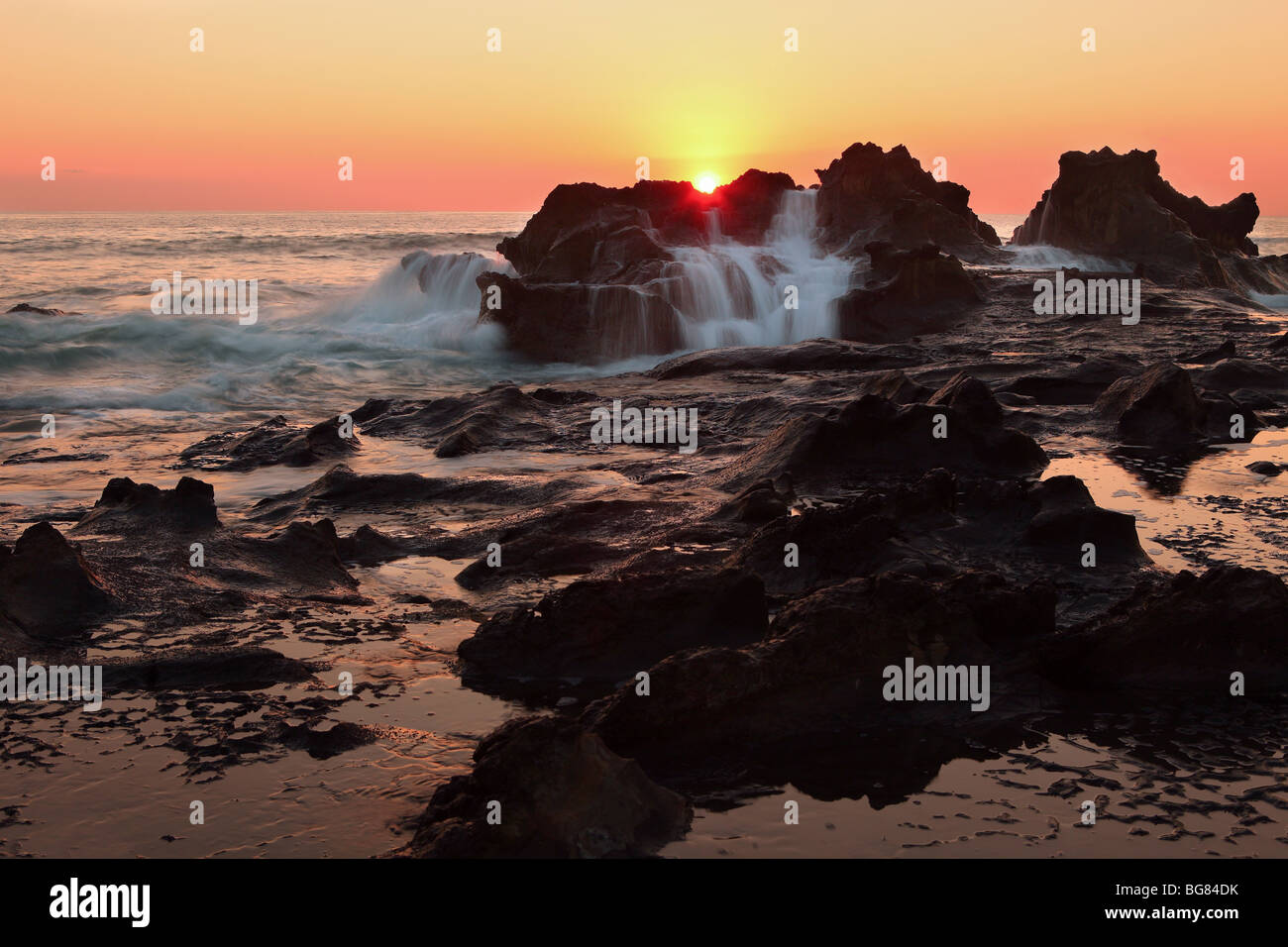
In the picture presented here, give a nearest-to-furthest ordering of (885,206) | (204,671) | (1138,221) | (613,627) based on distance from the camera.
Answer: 1. (204,671)
2. (613,627)
3. (885,206)
4. (1138,221)

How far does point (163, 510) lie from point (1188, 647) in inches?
282

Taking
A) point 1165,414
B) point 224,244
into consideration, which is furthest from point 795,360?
point 224,244

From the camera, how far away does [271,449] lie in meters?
13.6

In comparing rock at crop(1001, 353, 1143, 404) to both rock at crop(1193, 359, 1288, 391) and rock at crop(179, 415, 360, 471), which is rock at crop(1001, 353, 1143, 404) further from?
rock at crop(179, 415, 360, 471)

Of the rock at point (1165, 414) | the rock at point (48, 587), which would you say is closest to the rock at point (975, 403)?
the rock at point (1165, 414)

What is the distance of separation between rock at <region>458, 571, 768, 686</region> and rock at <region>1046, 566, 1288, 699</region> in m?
1.77

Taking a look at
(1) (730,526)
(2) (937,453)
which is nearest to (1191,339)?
(2) (937,453)

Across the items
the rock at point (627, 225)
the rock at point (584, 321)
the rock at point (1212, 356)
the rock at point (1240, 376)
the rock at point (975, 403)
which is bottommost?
the rock at point (975, 403)

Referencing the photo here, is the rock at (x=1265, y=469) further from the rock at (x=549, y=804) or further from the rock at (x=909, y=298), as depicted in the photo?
the rock at (x=909, y=298)

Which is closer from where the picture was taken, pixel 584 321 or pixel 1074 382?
pixel 1074 382

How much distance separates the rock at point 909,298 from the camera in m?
25.3

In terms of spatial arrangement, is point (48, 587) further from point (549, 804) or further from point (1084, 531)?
point (1084, 531)

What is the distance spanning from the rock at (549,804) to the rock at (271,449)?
906cm
